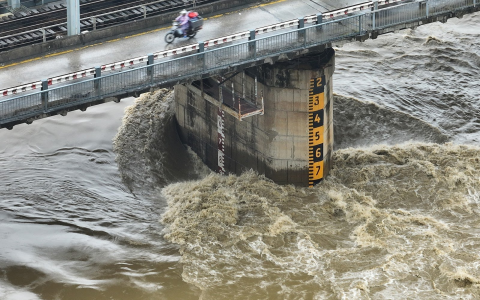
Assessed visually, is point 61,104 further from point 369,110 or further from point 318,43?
point 369,110

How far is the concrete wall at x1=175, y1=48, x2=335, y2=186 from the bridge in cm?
4

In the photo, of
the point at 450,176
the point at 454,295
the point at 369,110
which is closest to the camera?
the point at 454,295

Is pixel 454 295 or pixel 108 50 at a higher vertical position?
pixel 108 50

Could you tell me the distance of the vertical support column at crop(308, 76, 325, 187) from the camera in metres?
36.8

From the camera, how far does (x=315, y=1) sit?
3922cm

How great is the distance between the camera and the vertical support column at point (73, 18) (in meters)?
37.5

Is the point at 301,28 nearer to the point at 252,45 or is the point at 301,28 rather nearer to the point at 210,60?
the point at 252,45

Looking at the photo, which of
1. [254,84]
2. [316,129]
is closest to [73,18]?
[254,84]

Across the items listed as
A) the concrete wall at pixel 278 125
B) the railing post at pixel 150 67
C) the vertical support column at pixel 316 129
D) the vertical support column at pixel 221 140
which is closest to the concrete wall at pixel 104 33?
the concrete wall at pixel 278 125

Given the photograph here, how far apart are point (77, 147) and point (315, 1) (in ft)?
39.5

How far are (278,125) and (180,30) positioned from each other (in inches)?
211

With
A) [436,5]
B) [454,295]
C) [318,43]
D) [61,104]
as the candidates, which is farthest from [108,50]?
[454,295]

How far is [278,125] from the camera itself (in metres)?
37.5

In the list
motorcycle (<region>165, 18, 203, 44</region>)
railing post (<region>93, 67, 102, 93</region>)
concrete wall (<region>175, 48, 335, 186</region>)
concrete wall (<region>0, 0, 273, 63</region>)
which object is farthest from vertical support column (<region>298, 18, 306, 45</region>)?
railing post (<region>93, 67, 102, 93</region>)
